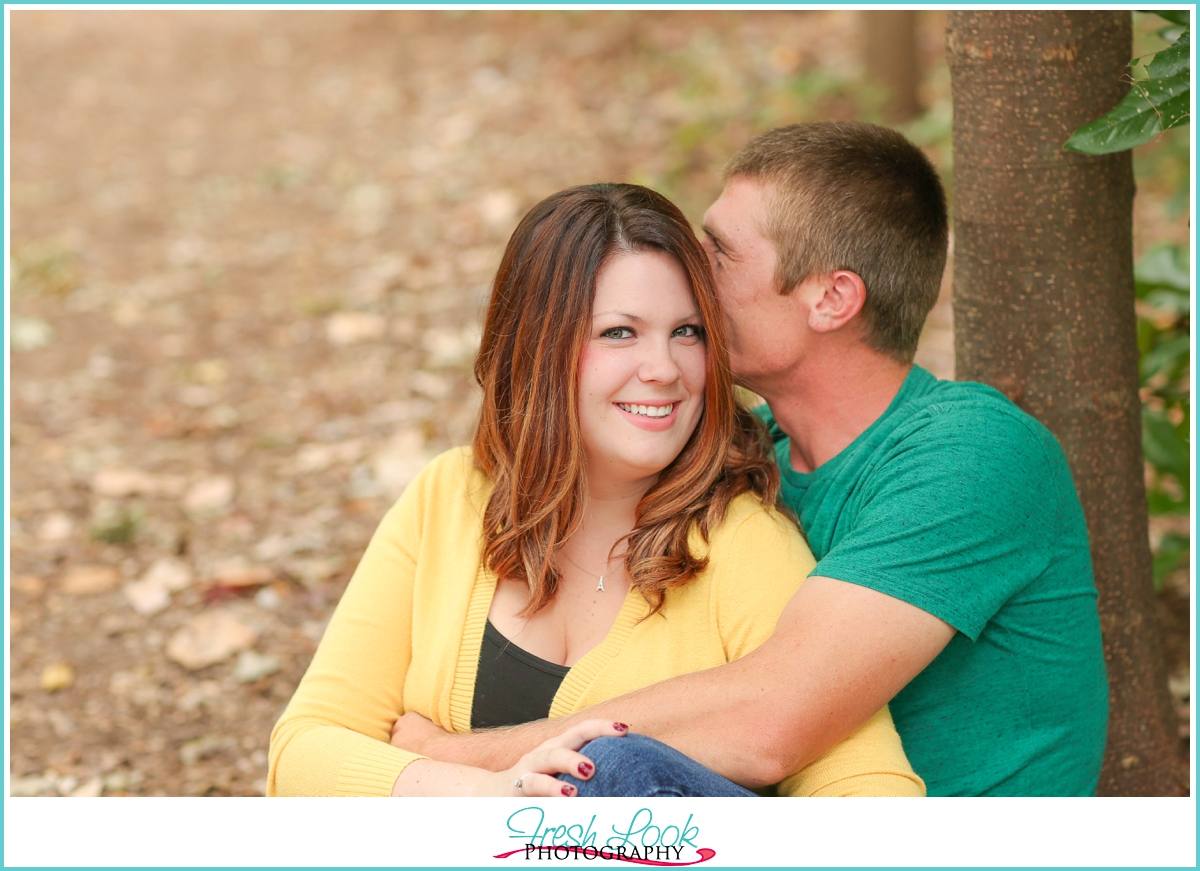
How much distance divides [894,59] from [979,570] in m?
5.57

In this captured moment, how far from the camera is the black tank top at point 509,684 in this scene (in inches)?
83.0

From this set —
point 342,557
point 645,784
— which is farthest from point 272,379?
point 645,784

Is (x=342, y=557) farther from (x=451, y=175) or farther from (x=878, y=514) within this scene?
(x=451, y=175)

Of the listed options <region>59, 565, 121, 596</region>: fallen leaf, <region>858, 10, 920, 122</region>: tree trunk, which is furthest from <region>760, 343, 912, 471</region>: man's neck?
<region>858, 10, 920, 122</region>: tree trunk

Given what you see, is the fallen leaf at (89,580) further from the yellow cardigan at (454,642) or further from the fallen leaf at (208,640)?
the yellow cardigan at (454,642)

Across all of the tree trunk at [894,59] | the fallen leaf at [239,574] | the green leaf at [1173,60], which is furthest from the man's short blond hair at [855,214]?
the tree trunk at [894,59]

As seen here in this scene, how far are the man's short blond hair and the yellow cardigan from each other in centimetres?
48

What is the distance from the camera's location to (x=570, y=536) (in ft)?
7.31

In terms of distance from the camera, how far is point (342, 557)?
152 inches

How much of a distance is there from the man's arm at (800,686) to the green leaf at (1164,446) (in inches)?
52.7

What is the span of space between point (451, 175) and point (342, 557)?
366 centimetres

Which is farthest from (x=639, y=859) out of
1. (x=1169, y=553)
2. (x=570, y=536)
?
(x=1169, y=553)

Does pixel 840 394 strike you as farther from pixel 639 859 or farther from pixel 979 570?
pixel 639 859

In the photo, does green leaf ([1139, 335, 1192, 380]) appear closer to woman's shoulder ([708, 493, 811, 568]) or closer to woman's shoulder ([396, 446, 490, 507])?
woman's shoulder ([708, 493, 811, 568])
